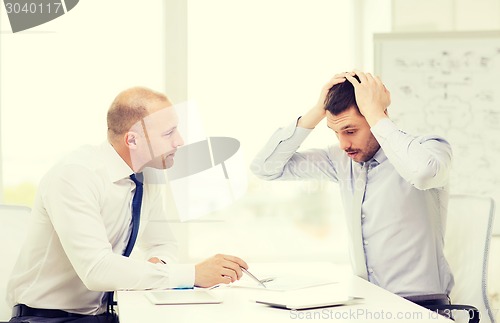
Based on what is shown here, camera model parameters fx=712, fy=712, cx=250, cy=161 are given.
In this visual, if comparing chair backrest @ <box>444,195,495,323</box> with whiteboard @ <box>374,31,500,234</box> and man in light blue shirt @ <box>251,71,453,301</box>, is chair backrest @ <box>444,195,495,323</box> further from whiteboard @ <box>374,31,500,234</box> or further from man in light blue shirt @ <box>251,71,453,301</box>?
whiteboard @ <box>374,31,500,234</box>

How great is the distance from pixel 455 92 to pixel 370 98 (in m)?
1.62

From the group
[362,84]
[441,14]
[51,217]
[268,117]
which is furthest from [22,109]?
[441,14]

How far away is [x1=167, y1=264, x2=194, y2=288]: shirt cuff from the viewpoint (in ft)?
7.54

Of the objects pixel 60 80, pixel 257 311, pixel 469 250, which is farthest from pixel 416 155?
pixel 60 80

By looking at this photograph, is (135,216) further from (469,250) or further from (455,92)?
(455,92)

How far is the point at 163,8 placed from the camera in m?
4.05

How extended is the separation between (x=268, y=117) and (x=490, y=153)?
129 centimetres

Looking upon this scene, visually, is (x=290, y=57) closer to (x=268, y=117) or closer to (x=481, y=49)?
(x=268, y=117)

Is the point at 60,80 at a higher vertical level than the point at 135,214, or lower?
higher

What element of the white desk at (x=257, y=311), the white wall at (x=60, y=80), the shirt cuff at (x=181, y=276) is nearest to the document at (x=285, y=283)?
the white desk at (x=257, y=311)

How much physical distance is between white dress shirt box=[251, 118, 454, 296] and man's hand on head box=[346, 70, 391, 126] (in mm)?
52

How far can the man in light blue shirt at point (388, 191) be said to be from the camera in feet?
8.25

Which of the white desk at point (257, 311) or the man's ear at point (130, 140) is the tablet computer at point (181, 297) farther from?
the man's ear at point (130, 140)

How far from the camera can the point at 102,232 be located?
2338mm
